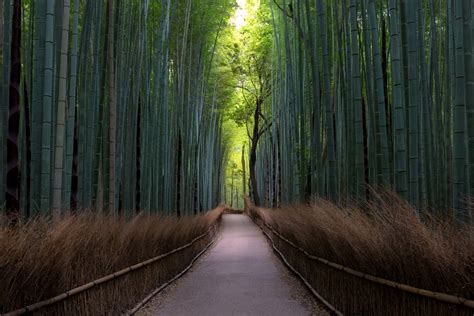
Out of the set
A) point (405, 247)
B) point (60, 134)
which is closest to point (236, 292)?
point (60, 134)

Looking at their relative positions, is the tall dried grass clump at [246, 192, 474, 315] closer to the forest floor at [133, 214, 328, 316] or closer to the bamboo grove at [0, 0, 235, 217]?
the forest floor at [133, 214, 328, 316]

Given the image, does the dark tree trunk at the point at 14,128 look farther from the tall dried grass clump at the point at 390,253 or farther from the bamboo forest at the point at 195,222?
the tall dried grass clump at the point at 390,253

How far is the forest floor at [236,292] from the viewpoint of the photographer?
4.22m

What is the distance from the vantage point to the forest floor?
4.22m

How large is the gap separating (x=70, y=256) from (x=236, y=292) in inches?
97.4

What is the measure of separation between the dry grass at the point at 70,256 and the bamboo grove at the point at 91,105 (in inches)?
21.4

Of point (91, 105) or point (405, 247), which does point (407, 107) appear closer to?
point (405, 247)

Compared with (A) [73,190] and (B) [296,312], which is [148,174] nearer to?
(A) [73,190]

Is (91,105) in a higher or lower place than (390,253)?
higher

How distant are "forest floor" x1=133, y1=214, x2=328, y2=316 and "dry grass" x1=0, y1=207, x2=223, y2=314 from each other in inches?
12.8

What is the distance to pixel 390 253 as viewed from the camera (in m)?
2.68

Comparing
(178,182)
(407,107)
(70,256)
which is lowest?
(70,256)

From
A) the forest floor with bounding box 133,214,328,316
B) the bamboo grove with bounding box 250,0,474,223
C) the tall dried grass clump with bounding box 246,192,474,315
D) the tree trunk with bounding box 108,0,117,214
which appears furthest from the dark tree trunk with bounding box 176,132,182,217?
the tall dried grass clump with bounding box 246,192,474,315

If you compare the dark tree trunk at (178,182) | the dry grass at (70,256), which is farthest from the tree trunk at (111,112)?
the dark tree trunk at (178,182)
